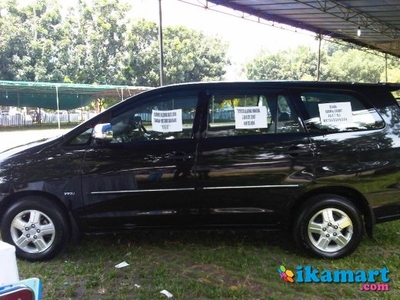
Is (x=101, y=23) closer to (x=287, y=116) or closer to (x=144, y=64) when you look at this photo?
(x=144, y=64)

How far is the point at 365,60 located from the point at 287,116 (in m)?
53.2

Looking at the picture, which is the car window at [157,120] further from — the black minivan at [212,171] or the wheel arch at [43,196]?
the wheel arch at [43,196]

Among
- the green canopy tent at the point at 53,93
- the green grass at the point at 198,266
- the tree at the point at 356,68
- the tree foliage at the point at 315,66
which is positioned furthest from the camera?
the tree foliage at the point at 315,66

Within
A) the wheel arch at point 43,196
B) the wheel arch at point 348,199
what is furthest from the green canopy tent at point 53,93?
the wheel arch at point 348,199

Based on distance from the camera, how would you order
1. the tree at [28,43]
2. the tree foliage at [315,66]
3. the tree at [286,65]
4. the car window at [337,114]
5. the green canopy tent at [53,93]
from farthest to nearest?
1. the tree at [286,65]
2. the tree foliage at [315,66]
3. the tree at [28,43]
4. the green canopy tent at [53,93]
5. the car window at [337,114]

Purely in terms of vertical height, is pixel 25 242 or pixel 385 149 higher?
pixel 385 149

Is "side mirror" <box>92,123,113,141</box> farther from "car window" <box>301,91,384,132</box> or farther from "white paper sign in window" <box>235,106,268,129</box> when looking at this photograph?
"car window" <box>301,91,384,132</box>

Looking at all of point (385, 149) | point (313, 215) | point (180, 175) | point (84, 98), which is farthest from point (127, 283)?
point (84, 98)

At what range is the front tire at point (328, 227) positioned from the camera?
135 inches

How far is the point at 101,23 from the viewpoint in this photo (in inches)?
1267

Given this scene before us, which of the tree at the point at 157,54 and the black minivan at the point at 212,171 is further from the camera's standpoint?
the tree at the point at 157,54

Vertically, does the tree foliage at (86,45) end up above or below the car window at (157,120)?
above

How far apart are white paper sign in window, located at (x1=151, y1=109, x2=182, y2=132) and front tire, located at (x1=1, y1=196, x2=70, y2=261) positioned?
1179mm

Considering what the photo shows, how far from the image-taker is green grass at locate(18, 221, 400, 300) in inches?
117
